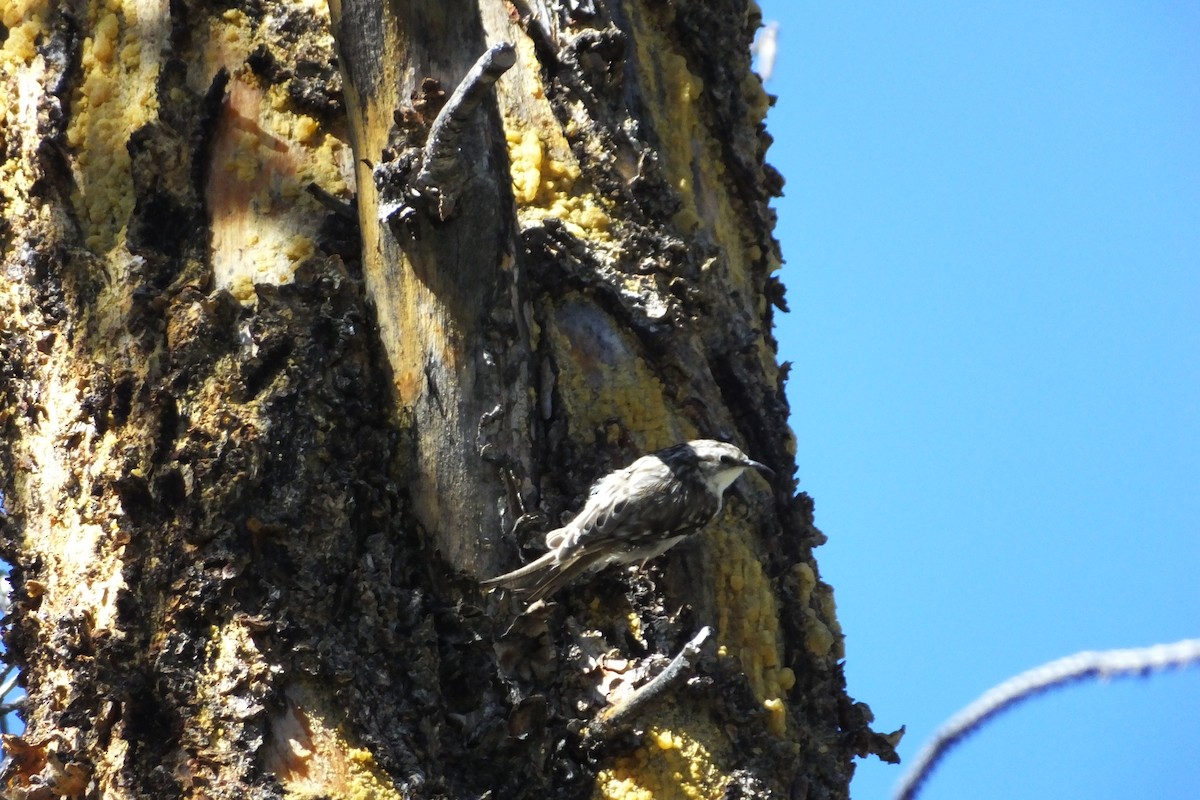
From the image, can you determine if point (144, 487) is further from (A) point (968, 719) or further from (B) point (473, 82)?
(A) point (968, 719)

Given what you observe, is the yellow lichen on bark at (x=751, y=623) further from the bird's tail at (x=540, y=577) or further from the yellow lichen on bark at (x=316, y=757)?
the yellow lichen on bark at (x=316, y=757)

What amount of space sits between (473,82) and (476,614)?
0.96 metres

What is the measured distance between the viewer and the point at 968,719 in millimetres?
2086

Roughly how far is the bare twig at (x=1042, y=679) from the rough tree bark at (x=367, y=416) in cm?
57

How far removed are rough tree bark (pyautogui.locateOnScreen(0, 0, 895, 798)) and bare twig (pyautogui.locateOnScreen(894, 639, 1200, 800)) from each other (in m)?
0.57

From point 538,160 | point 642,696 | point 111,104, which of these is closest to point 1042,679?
point 642,696

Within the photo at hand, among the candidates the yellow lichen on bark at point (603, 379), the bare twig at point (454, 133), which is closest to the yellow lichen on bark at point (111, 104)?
the bare twig at point (454, 133)

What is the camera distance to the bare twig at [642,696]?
251 cm

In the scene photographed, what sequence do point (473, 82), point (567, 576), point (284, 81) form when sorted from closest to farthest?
point (473, 82), point (567, 576), point (284, 81)

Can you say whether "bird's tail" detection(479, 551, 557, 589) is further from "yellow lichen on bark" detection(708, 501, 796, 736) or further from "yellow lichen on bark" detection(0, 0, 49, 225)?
"yellow lichen on bark" detection(0, 0, 49, 225)

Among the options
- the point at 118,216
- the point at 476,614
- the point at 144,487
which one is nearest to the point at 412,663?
the point at 476,614

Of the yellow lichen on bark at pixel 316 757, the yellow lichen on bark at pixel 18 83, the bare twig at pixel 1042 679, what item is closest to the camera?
the bare twig at pixel 1042 679

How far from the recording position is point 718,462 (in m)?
2.95

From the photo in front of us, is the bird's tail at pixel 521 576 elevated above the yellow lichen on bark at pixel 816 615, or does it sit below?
above
